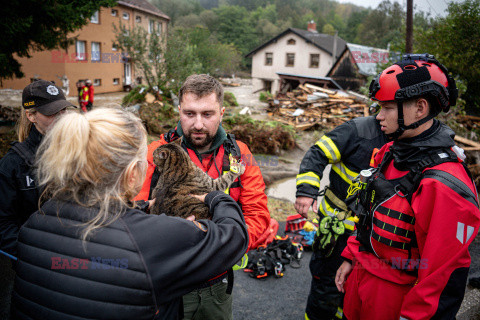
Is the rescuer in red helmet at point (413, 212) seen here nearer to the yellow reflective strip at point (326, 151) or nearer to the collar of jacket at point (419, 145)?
the collar of jacket at point (419, 145)

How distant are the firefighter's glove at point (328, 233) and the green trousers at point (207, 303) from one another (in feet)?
4.13

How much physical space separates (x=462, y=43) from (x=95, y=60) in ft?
84.4

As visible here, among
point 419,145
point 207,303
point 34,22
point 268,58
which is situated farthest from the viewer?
point 268,58

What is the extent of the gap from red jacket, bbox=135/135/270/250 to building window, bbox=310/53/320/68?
120 feet

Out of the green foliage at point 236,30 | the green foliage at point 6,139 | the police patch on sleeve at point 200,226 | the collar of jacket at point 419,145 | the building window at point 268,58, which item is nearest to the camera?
the police patch on sleeve at point 200,226

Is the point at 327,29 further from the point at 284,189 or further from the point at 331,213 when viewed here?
the point at 331,213

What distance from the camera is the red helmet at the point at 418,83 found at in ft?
7.33

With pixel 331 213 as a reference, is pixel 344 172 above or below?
above

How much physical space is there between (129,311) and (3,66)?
29.2ft

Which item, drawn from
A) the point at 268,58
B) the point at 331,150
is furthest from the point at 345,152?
the point at 268,58

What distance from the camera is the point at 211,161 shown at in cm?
275

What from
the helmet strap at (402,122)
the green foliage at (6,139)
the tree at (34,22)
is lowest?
the green foliage at (6,139)

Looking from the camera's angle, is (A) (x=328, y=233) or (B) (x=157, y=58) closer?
(A) (x=328, y=233)

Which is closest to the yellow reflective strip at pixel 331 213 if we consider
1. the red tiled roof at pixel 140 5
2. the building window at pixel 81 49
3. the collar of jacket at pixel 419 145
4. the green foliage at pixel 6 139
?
the collar of jacket at pixel 419 145
